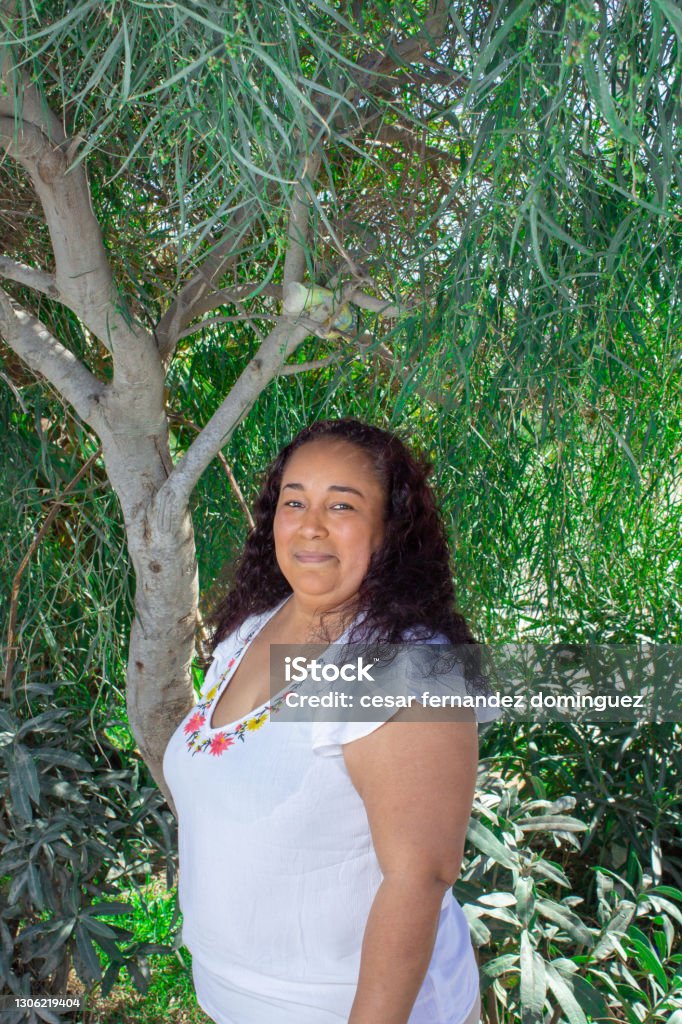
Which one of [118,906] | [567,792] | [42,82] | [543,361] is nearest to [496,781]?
[567,792]

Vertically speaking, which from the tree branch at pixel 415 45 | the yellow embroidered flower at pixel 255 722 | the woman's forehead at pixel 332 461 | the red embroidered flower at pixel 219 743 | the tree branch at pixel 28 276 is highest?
the tree branch at pixel 415 45

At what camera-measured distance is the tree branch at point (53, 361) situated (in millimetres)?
1563

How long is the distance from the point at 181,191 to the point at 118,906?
1692mm

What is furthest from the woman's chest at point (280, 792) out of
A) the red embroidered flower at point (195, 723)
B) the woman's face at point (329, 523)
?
the woman's face at point (329, 523)

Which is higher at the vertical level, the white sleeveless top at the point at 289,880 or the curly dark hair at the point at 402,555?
the curly dark hair at the point at 402,555

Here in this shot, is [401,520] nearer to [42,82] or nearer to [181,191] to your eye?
[181,191]

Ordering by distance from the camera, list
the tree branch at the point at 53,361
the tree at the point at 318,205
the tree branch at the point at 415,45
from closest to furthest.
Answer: the tree at the point at 318,205, the tree branch at the point at 415,45, the tree branch at the point at 53,361

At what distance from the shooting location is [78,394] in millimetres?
1579

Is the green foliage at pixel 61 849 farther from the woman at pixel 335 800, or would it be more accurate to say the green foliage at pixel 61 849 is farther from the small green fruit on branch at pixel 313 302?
the small green fruit on branch at pixel 313 302

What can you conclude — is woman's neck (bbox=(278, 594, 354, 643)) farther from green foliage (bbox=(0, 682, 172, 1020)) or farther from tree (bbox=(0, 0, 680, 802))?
green foliage (bbox=(0, 682, 172, 1020))

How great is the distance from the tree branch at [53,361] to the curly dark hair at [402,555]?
1.13ft

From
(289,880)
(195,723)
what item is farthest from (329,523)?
(289,880)

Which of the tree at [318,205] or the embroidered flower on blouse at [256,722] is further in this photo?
the embroidered flower on blouse at [256,722]

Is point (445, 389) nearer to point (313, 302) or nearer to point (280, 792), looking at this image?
point (313, 302)
